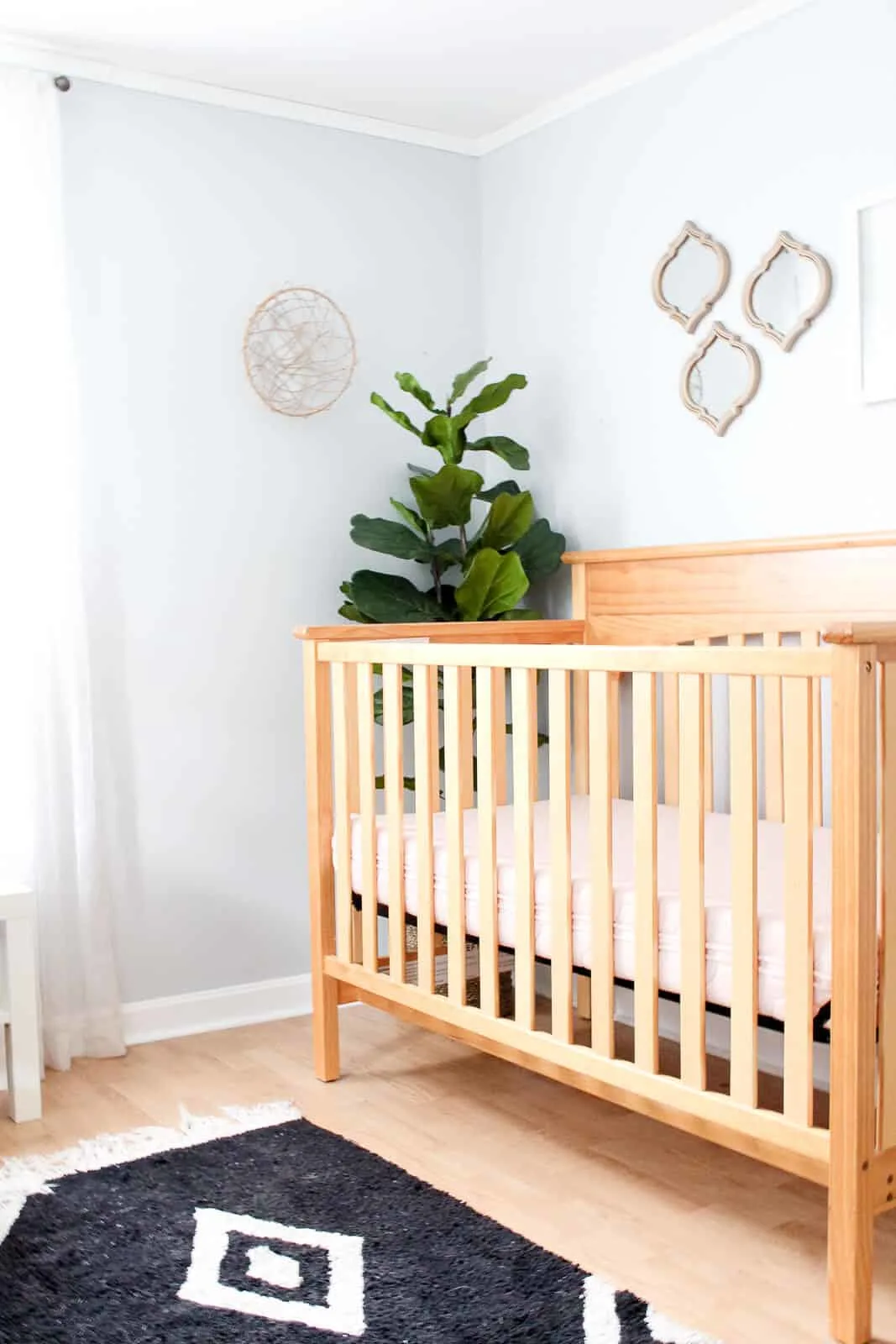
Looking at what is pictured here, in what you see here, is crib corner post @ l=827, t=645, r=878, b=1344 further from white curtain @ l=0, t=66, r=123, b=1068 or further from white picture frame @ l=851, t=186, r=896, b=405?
white curtain @ l=0, t=66, r=123, b=1068

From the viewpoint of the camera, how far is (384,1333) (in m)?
1.67

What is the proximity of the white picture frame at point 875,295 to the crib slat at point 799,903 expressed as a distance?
0.93 m

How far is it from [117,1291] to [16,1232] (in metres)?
0.25

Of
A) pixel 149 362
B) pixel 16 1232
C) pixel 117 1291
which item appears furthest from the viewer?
pixel 149 362

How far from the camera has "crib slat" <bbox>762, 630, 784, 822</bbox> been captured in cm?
251

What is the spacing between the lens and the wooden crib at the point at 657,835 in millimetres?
1599

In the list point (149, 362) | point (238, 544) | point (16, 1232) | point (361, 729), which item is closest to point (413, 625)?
point (361, 729)

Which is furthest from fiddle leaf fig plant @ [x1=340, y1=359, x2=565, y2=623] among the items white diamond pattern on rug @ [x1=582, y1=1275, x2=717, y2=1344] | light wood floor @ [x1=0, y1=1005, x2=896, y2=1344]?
white diamond pattern on rug @ [x1=582, y1=1275, x2=717, y2=1344]

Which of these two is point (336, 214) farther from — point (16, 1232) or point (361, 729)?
point (16, 1232)

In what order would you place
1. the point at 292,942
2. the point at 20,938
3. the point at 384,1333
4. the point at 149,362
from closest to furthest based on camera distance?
the point at 384,1333
the point at 20,938
the point at 149,362
the point at 292,942

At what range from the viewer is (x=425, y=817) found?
233cm

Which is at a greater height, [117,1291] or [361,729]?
[361,729]

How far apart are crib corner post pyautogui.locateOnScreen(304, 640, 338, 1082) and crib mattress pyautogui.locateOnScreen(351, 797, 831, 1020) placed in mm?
105

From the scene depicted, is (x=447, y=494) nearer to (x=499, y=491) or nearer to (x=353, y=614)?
(x=499, y=491)
